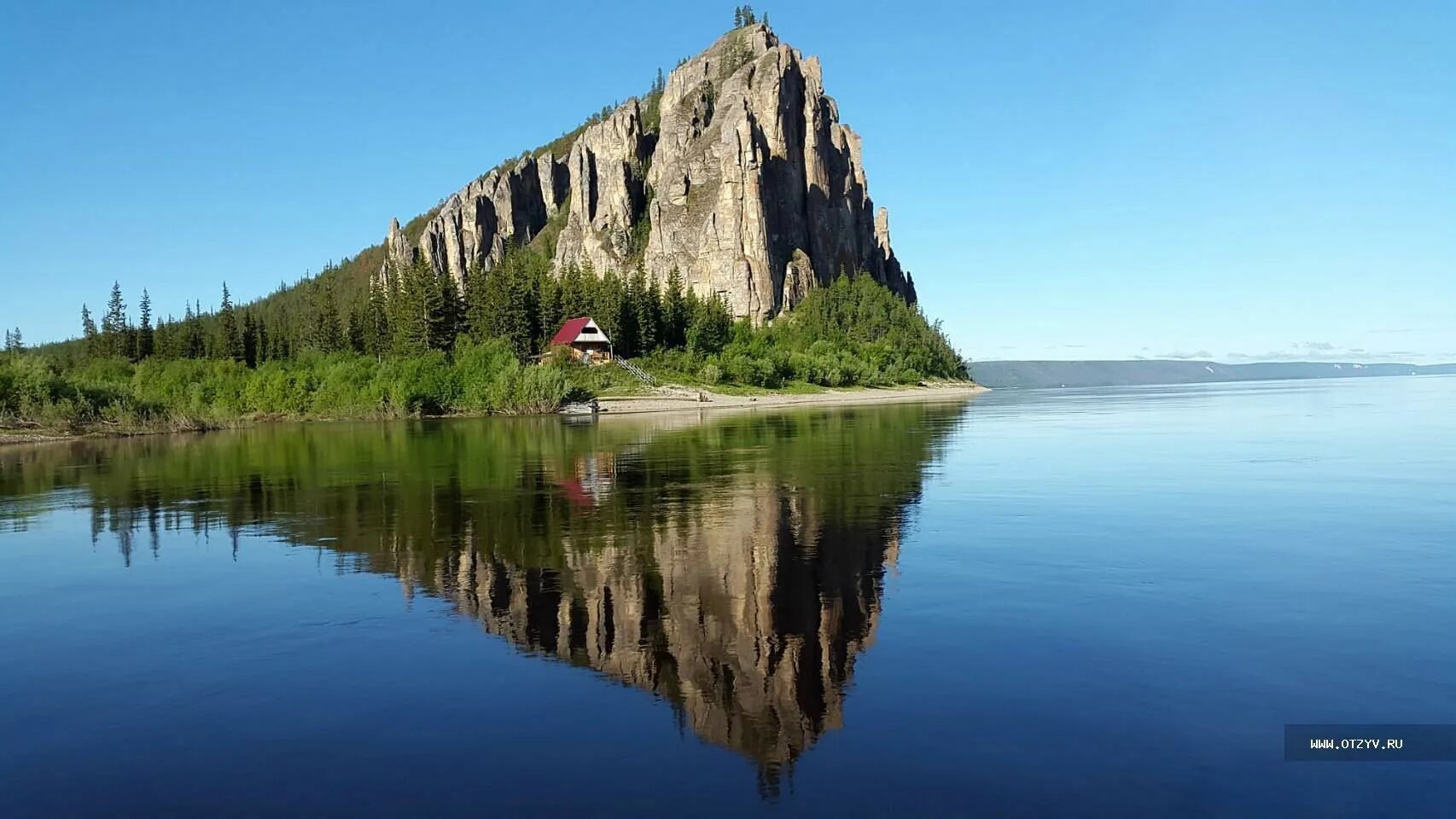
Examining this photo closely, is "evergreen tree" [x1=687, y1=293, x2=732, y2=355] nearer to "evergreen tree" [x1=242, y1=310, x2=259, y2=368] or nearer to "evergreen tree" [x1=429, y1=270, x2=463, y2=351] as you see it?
"evergreen tree" [x1=429, y1=270, x2=463, y2=351]

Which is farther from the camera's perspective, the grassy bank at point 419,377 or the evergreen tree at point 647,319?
the evergreen tree at point 647,319

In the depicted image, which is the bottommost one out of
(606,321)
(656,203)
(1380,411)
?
(1380,411)

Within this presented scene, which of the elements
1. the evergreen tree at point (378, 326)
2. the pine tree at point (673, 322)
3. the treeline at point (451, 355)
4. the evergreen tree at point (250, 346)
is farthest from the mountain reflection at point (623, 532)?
the pine tree at point (673, 322)

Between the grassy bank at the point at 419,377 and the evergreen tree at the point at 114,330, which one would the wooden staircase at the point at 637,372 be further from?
the evergreen tree at the point at 114,330

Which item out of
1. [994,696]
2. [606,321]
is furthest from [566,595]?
[606,321]

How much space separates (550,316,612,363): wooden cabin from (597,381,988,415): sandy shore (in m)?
13.7

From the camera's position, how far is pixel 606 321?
12238 cm

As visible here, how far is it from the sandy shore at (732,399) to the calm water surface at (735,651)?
71.6m

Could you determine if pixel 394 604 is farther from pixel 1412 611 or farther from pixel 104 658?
pixel 1412 611

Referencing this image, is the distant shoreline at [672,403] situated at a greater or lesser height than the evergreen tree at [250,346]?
lesser

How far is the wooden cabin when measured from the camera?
11369 centimetres

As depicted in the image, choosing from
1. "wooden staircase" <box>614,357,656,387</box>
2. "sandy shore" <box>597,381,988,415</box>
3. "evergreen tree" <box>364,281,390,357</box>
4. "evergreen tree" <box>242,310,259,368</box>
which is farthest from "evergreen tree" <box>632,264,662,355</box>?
"evergreen tree" <box>242,310,259,368</box>

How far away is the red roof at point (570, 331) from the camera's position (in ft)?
377

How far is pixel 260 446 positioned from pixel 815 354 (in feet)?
313
